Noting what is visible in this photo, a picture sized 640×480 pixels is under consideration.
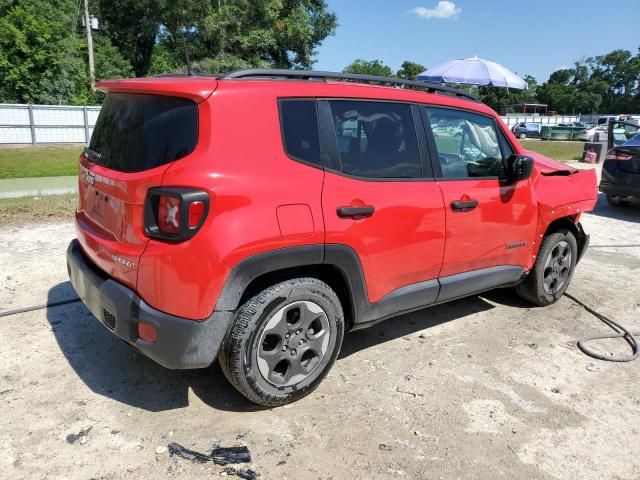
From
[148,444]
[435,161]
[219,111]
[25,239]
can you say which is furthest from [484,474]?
[25,239]

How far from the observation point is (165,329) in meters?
2.52

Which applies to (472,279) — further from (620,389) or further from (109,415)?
(109,415)

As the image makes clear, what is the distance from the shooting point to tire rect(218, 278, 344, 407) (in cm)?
271

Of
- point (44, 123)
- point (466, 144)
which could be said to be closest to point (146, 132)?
point (466, 144)

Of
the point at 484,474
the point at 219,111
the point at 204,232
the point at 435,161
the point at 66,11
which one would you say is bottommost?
the point at 484,474

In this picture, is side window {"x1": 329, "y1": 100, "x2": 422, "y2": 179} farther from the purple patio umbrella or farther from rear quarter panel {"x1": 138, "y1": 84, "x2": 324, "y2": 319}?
the purple patio umbrella

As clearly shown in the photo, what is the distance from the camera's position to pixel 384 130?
3260 millimetres

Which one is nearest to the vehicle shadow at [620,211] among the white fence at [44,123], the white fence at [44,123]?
the white fence at [44,123]

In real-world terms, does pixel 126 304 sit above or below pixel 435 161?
below

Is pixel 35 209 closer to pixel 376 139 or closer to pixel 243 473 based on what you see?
pixel 376 139

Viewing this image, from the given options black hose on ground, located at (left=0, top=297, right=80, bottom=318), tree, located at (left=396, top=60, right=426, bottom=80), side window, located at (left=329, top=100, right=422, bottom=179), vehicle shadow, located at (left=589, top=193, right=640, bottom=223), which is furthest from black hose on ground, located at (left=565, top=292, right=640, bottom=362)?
tree, located at (left=396, top=60, right=426, bottom=80)

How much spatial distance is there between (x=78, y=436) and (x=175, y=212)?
1.32 meters

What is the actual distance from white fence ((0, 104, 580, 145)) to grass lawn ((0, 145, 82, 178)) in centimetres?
76

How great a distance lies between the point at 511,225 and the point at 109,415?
3.07m
